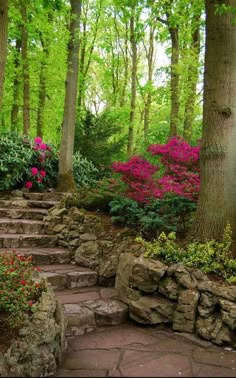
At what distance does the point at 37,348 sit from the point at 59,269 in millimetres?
2178

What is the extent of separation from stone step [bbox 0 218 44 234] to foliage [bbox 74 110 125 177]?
496cm

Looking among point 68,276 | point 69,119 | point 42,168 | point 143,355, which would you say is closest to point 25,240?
point 68,276

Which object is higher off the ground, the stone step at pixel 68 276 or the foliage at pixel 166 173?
the foliage at pixel 166 173

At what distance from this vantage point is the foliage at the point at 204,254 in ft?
14.4

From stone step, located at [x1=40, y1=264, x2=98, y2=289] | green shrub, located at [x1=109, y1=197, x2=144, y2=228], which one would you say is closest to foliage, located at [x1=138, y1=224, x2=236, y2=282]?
green shrub, located at [x1=109, y1=197, x2=144, y2=228]

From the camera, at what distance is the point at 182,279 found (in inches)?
170

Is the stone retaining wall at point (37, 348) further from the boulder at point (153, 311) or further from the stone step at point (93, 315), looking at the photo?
the boulder at point (153, 311)

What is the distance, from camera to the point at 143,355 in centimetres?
352

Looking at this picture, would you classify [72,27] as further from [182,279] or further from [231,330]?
[231,330]

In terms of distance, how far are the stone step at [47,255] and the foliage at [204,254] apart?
1614 mm

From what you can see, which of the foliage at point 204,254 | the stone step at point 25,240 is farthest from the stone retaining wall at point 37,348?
the stone step at point 25,240

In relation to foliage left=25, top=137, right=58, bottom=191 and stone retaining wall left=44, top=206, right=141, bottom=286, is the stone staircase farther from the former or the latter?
foliage left=25, top=137, right=58, bottom=191

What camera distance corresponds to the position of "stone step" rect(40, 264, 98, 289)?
491 centimetres

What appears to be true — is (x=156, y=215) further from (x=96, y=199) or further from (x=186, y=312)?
(x=186, y=312)
